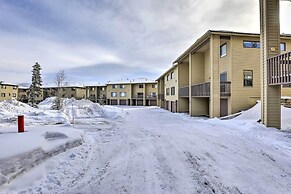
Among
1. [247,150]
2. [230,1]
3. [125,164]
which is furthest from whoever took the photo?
[230,1]

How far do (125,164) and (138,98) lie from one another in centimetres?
5174

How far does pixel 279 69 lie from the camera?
1076cm

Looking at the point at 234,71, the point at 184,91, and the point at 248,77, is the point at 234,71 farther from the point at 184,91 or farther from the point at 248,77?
the point at 184,91

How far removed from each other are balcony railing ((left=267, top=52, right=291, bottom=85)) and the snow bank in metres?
10.8

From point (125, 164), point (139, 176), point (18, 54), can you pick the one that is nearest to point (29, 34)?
point (18, 54)

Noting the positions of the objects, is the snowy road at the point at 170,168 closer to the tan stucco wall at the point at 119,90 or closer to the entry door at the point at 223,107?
the entry door at the point at 223,107

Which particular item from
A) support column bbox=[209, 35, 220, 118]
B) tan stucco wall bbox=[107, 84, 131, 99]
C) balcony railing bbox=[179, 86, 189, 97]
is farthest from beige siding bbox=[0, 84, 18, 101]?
support column bbox=[209, 35, 220, 118]

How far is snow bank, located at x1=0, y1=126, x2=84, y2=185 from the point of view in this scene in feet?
13.6

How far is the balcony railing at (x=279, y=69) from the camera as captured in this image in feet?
33.0

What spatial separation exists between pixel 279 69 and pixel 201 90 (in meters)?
9.11

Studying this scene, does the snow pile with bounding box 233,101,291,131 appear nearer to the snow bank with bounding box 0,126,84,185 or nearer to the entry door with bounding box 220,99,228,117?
the entry door with bounding box 220,99,228,117

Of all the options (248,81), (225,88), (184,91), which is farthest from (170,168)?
(184,91)

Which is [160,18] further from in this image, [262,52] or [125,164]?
[125,164]

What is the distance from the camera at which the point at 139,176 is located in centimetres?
481
